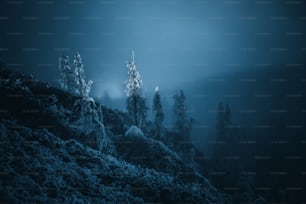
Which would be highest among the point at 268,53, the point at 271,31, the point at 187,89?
the point at 271,31

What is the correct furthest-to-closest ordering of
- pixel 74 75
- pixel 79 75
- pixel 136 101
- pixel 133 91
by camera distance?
pixel 74 75 < pixel 79 75 < pixel 136 101 < pixel 133 91

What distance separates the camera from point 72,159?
17438 millimetres

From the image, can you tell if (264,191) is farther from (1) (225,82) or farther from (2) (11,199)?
(1) (225,82)

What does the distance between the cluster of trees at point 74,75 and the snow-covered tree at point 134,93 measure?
24.9 ft

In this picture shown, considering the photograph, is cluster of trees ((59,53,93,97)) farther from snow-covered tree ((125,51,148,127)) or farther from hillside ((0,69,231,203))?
hillside ((0,69,231,203))

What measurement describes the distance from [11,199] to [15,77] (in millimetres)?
16213

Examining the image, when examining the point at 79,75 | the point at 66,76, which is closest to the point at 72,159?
the point at 79,75

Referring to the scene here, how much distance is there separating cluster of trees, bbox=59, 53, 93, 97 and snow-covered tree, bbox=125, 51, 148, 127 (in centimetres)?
758

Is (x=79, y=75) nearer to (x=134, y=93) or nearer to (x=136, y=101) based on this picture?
(x=134, y=93)

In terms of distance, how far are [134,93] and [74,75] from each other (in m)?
10.9

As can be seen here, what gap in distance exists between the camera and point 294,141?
4481 centimetres

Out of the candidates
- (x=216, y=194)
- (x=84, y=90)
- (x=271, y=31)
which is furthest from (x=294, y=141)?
(x=271, y=31)

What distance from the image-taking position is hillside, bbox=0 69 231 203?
13703 mm

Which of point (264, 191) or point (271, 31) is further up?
point (271, 31)
